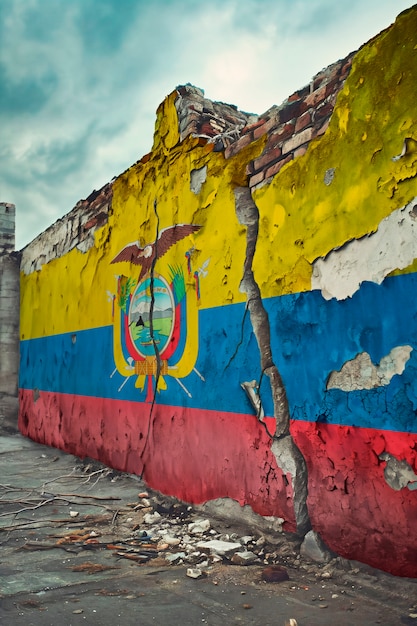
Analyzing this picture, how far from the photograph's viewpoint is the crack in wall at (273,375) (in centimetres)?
294

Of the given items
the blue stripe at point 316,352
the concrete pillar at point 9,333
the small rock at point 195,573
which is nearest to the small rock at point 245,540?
the small rock at point 195,573

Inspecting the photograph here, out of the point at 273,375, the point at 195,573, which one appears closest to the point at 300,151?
the point at 273,375

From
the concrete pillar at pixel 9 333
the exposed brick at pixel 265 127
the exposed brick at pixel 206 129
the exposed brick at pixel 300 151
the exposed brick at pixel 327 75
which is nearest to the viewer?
the exposed brick at pixel 327 75

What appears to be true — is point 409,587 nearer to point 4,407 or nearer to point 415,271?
point 415,271

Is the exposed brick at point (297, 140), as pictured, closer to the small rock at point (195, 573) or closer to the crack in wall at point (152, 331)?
the crack in wall at point (152, 331)

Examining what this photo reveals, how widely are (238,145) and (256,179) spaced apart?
352mm

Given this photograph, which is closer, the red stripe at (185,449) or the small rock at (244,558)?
the small rock at (244,558)

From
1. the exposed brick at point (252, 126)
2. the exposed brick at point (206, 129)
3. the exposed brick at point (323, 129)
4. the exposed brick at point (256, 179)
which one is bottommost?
the exposed brick at point (256, 179)

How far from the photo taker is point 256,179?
347 centimetres

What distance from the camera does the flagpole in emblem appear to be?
408 cm

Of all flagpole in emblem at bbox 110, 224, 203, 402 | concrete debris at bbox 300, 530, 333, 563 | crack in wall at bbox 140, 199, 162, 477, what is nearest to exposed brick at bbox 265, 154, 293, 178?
flagpole in emblem at bbox 110, 224, 203, 402

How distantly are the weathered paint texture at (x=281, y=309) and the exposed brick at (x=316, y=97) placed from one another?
0.01 metres

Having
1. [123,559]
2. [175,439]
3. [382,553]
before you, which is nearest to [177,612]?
[123,559]

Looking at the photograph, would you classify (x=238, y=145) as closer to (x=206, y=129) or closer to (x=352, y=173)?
(x=206, y=129)
